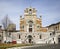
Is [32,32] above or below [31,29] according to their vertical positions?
below

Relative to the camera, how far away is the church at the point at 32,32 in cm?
8550

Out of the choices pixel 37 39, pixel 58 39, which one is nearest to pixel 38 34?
Answer: pixel 37 39

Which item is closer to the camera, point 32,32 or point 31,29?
point 32,32

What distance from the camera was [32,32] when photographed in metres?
86.8

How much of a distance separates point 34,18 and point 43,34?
766 centimetres

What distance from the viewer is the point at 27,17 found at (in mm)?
88562

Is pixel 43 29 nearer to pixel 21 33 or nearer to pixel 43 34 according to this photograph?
pixel 43 34

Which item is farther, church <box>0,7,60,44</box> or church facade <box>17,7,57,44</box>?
church facade <box>17,7,57,44</box>

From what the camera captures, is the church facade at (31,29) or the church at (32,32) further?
the church facade at (31,29)

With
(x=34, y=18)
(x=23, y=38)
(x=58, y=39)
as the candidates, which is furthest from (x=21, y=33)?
(x=58, y=39)

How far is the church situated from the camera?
281 feet

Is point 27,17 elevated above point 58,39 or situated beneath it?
elevated above

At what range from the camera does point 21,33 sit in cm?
8575

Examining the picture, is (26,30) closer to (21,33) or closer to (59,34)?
(21,33)
